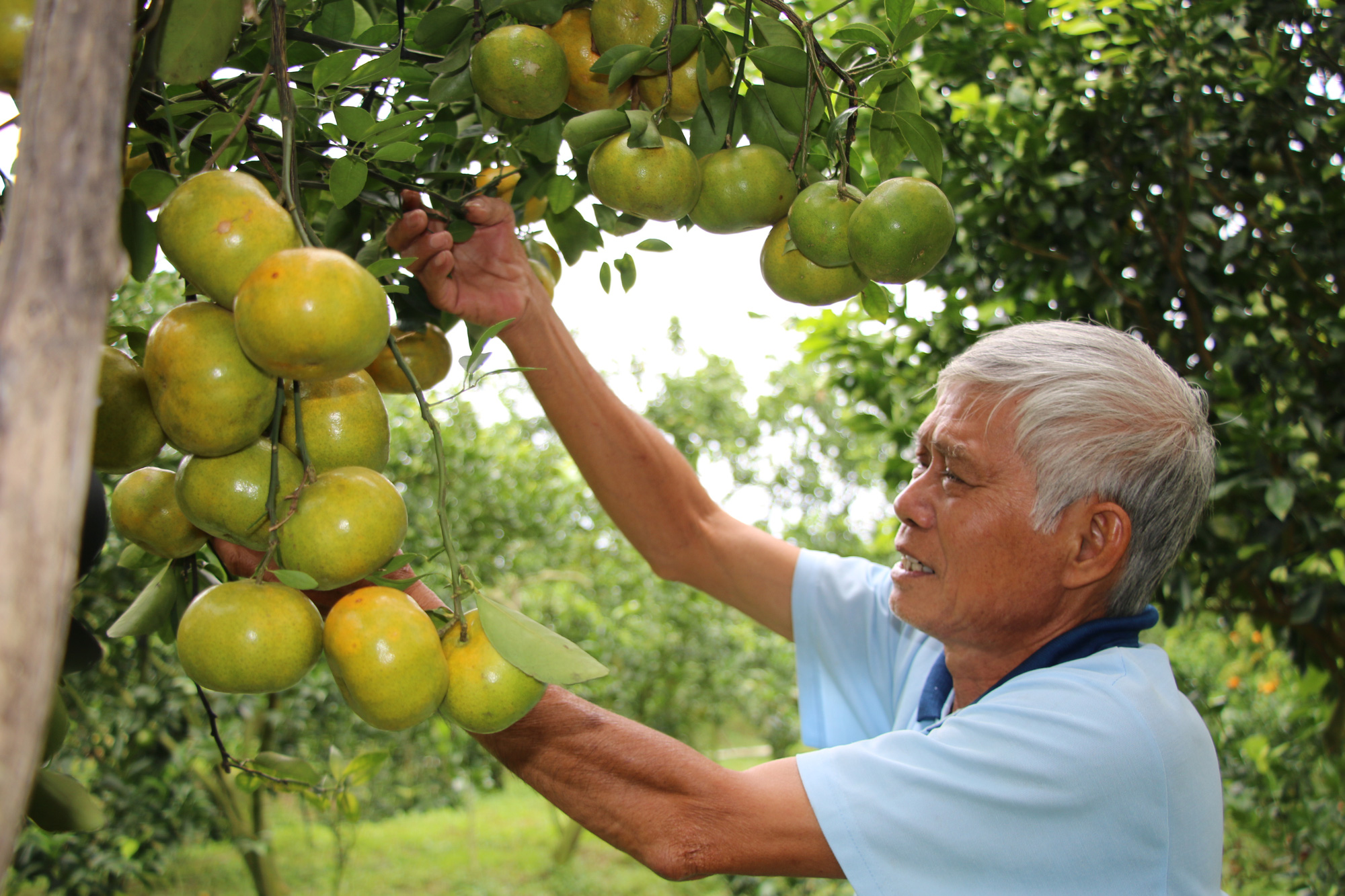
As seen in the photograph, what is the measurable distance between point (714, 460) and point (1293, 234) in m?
4.70

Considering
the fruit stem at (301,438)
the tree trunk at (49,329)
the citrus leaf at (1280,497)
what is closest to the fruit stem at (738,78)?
the fruit stem at (301,438)

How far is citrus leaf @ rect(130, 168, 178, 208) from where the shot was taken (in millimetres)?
607

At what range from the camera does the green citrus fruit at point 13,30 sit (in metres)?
0.47

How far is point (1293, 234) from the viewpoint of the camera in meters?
1.96

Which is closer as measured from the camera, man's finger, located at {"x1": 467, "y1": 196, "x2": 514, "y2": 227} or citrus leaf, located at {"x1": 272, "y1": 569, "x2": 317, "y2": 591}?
citrus leaf, located at {"x1": 272, "y1": 569, "x2": 317, "y2": 591}

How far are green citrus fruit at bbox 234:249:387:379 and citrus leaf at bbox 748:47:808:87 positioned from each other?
0.37 meters

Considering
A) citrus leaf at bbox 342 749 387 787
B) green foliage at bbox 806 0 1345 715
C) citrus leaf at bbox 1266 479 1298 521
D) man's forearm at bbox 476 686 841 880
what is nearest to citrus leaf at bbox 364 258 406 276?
man's forearm at bbox 476 686 841 880

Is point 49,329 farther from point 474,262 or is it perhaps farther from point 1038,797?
point 1038,797

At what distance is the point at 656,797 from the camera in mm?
1064

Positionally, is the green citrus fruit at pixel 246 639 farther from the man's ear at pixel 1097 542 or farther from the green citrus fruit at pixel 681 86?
A: the man's ear at pixel 1097 542

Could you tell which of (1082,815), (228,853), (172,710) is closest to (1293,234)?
(1082,815)

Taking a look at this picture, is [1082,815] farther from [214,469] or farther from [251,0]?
[251,0]

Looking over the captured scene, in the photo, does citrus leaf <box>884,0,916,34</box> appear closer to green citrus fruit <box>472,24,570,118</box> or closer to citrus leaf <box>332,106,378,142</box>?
green citrus fruit <box>472,24,570,118</box>

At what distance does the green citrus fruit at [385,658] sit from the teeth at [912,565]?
0.83m
